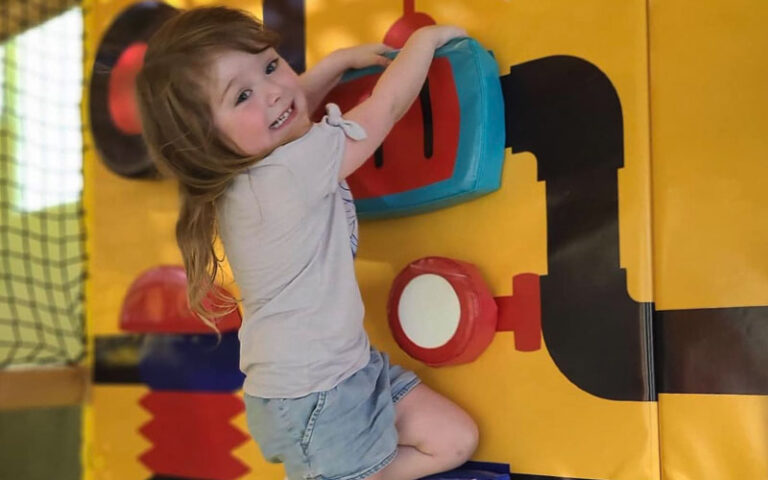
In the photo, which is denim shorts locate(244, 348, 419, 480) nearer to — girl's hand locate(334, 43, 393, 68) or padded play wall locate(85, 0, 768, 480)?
padded play wall locate(85, 0, 768, 480)

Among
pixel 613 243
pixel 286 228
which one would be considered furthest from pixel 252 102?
pixel 613 243

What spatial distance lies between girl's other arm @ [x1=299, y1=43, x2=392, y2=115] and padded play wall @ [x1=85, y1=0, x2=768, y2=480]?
0.25 ft

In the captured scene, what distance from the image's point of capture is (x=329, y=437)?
33.9 inches

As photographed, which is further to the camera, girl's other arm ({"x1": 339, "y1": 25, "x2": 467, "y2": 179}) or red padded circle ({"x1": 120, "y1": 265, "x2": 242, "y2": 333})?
red padded circle ({"x1": 120, "y1": 265, "x2": 242, "y2": 333})

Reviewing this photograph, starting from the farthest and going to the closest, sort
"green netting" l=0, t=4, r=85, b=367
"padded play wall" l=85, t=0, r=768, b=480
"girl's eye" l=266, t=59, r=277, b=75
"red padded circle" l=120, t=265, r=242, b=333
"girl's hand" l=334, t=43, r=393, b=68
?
"green netting" l=0, t=4, r=85, b=367
"red padded circle" l=120, t=265, r=242, b=333
"girl's hand" l=334, t=43, r=393, b=68
"girl's eye" l=266, t=59, r=277, b=75
"padded play wall" l=85, t=0, r=768, b=480

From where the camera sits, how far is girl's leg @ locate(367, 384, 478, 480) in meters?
0.94

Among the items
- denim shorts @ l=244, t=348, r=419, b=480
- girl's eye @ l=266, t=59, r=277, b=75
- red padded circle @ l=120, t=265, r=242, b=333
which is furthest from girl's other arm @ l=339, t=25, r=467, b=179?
red padded circle @ l=120, t=265, r=242, b=333

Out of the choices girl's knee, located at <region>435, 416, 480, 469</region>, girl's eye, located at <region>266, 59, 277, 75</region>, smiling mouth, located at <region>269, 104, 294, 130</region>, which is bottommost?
girl's knee, located at <region>435, 416, 480, 469</region>

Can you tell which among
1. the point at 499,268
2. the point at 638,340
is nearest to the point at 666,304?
the point at 638,340

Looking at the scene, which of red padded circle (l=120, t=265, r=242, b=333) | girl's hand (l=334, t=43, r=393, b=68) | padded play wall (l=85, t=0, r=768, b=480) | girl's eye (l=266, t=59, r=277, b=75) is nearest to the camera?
padded play wall (l=85, t=0, r=768, b=480)

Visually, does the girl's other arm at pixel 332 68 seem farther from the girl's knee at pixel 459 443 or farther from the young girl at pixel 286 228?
the girl's knee at pixel 459 443

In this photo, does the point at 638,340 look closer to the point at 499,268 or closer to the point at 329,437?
the point at 499,268

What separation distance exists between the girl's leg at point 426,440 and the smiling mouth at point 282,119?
1.23 ft

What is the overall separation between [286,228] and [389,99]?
0.66 ft
